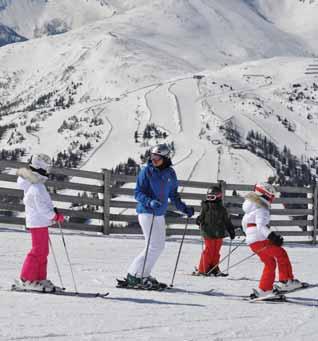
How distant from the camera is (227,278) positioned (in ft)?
33.2

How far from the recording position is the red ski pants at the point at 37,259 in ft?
25.6

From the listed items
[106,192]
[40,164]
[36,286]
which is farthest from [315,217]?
[36,286]

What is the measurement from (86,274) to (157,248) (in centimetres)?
143

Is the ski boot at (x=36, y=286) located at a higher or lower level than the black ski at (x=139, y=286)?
higher

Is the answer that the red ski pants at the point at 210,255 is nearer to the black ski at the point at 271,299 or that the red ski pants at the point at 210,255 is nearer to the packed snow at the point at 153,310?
the packed snow at the point at 153,310

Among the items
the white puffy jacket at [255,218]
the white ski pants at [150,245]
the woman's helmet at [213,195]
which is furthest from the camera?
the woman's helmet at [213,195]

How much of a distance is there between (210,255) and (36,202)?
3.48m

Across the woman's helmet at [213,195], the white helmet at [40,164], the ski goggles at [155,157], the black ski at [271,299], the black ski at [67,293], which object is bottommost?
the black ski at [271,299]

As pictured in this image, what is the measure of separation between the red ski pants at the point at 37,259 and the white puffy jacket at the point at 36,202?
0.27 feet

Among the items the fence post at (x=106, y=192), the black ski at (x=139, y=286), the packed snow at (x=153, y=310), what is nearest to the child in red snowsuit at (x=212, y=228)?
the packed snow at (x=153, y=310)

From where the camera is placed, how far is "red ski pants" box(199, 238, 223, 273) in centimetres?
1054

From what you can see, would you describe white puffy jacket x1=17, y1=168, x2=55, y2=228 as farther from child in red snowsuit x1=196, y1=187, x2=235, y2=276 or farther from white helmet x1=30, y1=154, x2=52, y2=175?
child in red snowsuit x1=196, y1=187, x2=235, y2=276

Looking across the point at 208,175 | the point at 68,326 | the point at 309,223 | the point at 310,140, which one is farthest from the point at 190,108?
the point at 68,326

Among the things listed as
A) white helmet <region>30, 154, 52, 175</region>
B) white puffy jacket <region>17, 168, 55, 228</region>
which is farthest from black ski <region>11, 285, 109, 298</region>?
white helmet <region>30, 154, 52, 175</region>
